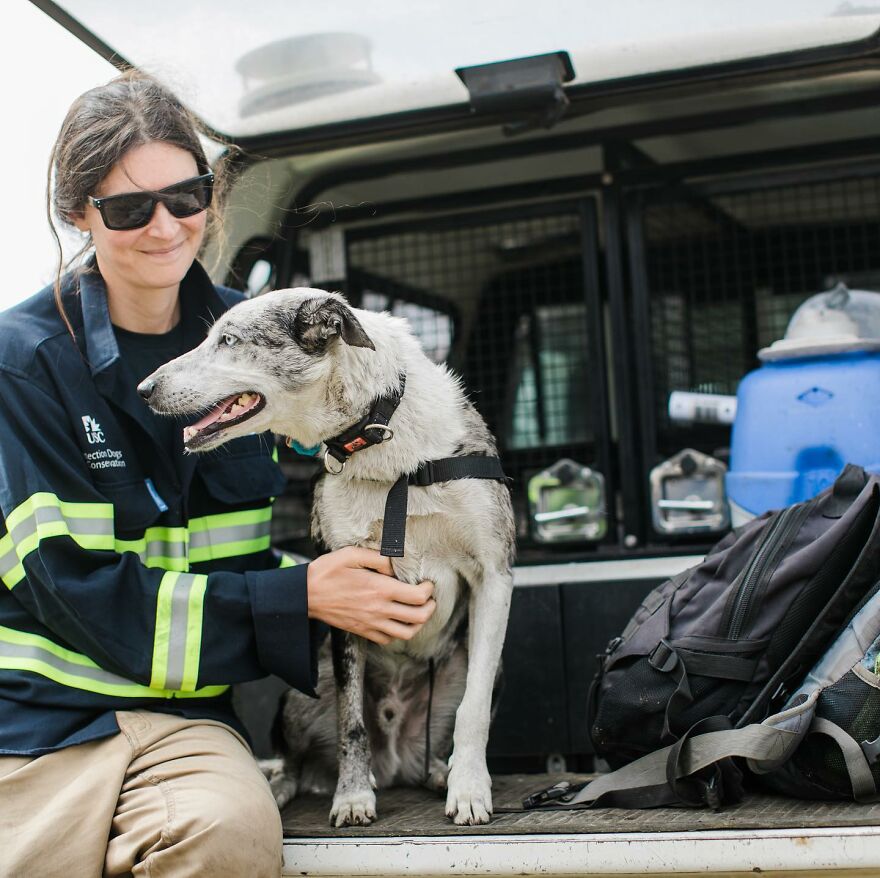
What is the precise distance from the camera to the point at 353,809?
2.61 meters

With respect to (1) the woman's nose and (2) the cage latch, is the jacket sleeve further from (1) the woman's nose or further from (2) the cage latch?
(2) the cage latch

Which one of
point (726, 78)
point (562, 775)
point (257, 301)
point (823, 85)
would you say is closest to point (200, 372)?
point (257, 301)

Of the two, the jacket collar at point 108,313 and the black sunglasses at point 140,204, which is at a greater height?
the black sunglasses at point 140,204

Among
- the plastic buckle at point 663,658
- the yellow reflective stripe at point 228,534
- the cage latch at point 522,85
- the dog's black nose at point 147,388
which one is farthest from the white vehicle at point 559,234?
the dog's black nose at point 147,388

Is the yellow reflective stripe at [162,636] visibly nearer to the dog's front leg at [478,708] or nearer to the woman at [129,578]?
the woman at [129,578]

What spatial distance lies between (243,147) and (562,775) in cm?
204

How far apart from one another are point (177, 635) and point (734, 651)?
3.94 feet

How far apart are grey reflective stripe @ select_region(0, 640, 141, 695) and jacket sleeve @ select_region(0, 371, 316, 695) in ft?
0.09

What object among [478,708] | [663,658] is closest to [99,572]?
[478,708]

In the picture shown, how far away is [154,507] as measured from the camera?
263cm

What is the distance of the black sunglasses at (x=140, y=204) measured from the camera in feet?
8.42

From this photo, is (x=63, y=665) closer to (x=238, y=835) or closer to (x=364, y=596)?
(x=238, y=835)

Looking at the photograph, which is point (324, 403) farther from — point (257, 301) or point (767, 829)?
point (767, 829)

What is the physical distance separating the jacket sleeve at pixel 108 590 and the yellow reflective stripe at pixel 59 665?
0.02m
